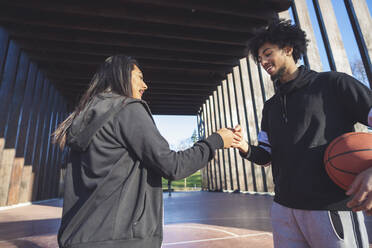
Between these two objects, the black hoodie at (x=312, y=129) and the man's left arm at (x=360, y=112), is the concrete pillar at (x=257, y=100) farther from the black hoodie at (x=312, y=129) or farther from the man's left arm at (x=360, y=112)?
the man's left arm at (x=360, y=112)

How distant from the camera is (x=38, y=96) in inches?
467

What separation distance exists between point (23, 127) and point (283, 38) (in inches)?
466

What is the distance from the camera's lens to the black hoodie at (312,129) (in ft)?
4.28

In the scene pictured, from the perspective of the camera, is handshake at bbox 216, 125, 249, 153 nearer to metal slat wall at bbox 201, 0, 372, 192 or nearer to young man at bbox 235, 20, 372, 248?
young man at bbox 235, 20, 372, 248

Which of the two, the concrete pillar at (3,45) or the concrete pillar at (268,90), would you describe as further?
the concrete pillar at (268,90)

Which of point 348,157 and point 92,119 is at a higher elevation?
point 92,119

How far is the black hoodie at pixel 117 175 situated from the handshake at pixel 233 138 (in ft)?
1.09

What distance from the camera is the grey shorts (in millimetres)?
1215

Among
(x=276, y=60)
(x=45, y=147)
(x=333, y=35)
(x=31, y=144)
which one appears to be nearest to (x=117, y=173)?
(x=276, y=60)

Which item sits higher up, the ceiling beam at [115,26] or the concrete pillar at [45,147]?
the ceiling beam at [115,26]

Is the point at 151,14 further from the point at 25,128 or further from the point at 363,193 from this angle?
the point at 363,193

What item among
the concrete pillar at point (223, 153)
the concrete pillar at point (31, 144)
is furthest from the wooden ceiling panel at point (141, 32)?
the concrete pillar at point (223, 153)

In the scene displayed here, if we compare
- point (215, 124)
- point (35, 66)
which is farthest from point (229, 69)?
point (35, 66)

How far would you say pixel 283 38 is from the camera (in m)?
2.05
